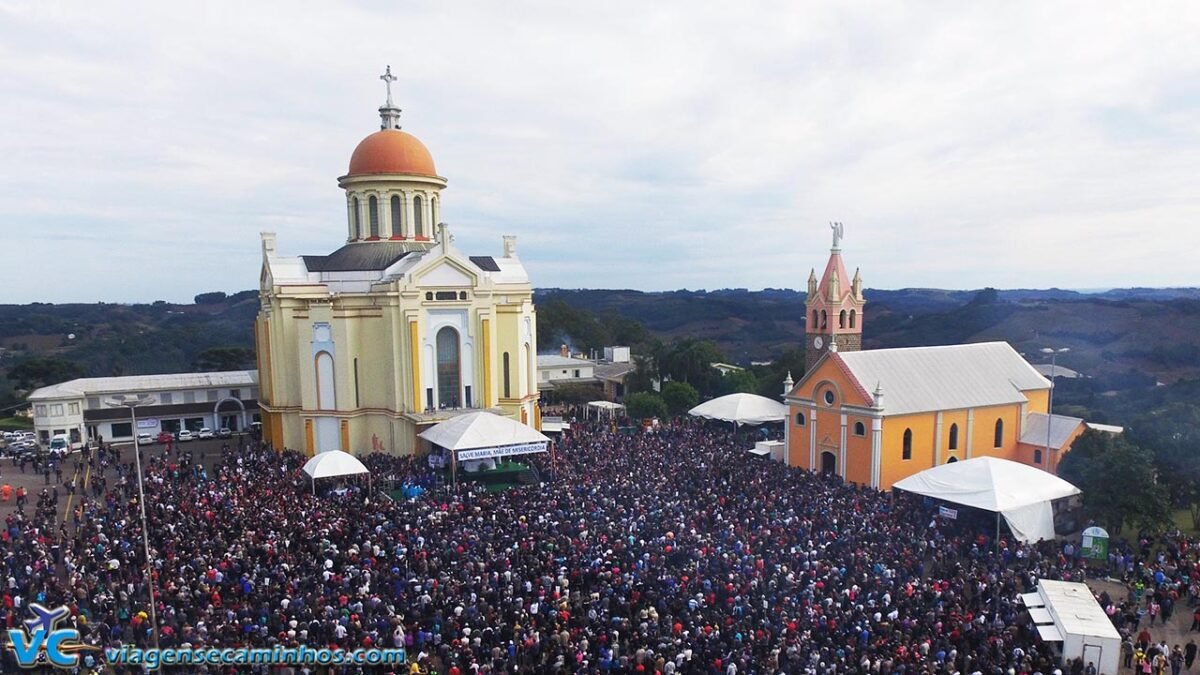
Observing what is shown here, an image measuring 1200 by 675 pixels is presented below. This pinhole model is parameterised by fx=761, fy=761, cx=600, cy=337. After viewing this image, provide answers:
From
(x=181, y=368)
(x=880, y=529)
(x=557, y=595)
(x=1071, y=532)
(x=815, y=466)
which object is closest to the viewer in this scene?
(x=557, y=595)

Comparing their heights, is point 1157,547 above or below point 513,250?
below

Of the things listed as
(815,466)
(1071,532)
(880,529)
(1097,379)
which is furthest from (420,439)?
(1097,379)

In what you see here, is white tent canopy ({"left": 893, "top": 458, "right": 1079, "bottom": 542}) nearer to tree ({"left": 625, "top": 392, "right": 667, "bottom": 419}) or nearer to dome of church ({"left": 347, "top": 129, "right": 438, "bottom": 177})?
tree ({"left": 625, "top": 392, "right": 667, "bottom": 419})

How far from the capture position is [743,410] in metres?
35.9

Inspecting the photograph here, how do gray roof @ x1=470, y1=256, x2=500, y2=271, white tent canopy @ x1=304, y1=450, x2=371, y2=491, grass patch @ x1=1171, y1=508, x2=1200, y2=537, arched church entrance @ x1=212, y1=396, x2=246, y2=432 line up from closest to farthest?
grass patch @ x1=1171, y1=508, x2=1200, y2=537 → white tent canopy @ x1=304, y1=450, x2=371, y2=491 → gray roof @ x1=470, y1=256, x2=500, y2=271 → arched church entrance @ x1=212, y1=396, x2=246, y2=432

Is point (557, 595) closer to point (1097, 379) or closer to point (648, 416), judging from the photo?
point (648, 416)

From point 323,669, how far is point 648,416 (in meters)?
27.7

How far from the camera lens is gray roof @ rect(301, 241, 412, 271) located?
35.0m

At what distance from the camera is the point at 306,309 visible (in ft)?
110

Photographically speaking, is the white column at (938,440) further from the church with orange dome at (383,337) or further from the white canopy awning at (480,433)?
the church with orange dome at (383,337)

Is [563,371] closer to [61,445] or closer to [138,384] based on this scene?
[138,384]

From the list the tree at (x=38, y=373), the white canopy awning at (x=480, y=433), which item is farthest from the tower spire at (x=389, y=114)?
the tree at (x=38, y=373)

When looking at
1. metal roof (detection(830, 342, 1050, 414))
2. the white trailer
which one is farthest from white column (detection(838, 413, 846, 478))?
the white trailer

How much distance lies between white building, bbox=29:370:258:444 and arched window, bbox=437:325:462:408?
13981 mm
